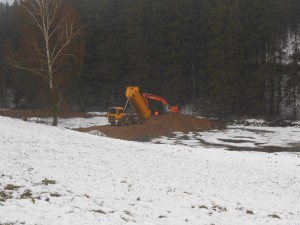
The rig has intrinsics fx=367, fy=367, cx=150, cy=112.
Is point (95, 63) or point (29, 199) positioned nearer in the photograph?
point (29, 199)

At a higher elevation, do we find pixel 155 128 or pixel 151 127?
pixel 151 127

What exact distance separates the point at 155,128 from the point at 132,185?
74.8 ft

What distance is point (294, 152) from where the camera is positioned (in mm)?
26266

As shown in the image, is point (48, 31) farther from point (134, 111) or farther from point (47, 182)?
point (47, 182)

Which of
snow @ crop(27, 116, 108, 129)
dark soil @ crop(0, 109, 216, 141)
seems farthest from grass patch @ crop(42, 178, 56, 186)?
snow @ crop(27, 116, 108, 129)

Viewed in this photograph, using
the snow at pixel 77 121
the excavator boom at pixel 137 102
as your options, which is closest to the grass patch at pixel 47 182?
the excavator boom at pixel 137 102

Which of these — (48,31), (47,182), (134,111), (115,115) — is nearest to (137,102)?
(134,111)

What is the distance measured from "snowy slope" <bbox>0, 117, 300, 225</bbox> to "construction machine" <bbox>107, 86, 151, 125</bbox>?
15.2 m

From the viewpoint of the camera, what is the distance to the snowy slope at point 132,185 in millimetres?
9102

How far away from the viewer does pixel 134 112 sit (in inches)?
1585

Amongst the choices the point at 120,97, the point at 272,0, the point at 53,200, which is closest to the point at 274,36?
the point at 272,0

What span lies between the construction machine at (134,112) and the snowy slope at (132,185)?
599 inches

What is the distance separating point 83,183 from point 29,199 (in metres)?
2.74

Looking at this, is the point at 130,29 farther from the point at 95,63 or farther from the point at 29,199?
the point at 29,199
